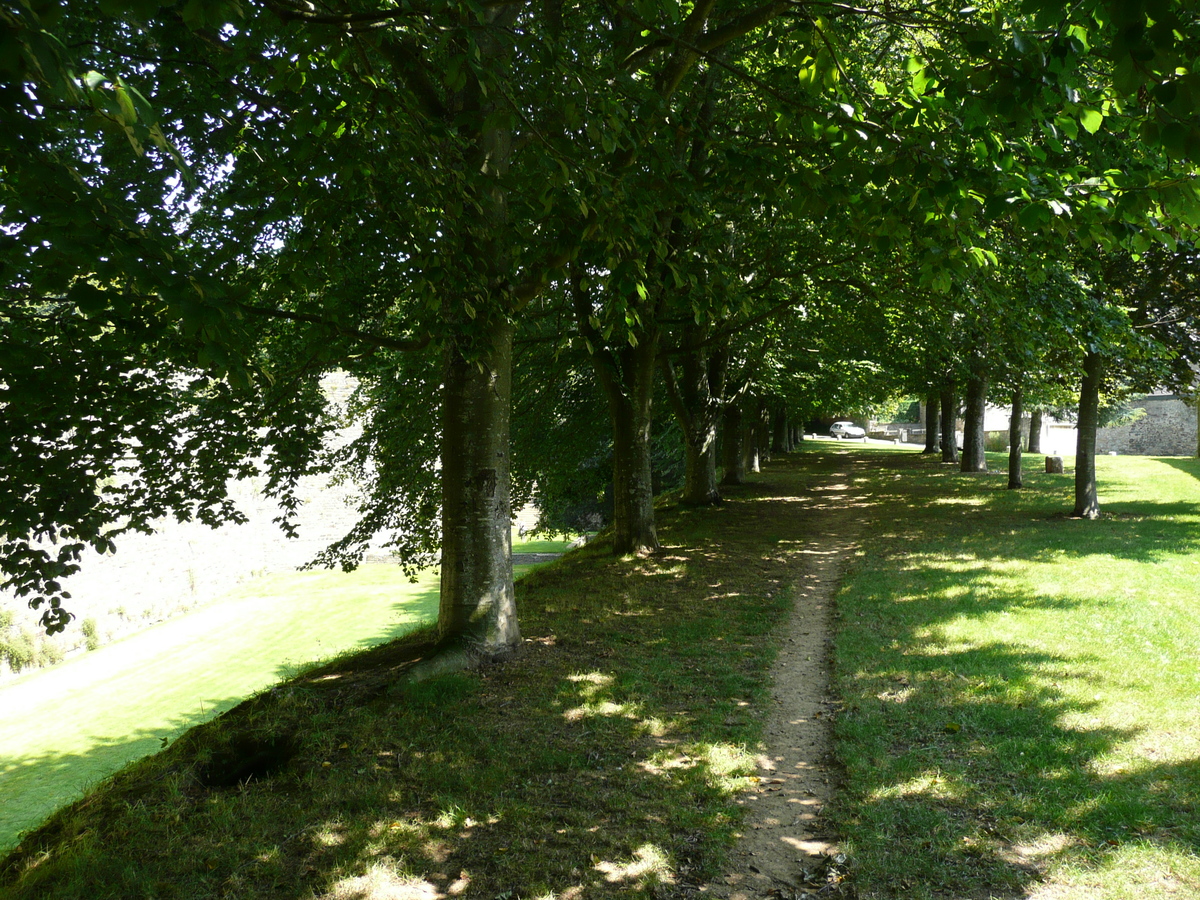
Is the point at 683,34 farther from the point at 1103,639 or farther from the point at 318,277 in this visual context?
the point at 1103,639

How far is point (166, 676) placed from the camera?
18.2 meters

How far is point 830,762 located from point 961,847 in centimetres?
125

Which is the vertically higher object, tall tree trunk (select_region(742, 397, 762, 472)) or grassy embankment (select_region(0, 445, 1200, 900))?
tall tree trunk (select_region(742, 397, 762, 472))

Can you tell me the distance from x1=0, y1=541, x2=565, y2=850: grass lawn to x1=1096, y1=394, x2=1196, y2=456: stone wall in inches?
1460

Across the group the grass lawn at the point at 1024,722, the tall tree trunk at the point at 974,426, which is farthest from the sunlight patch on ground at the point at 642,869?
the tall tree trunk at the point at 974,426

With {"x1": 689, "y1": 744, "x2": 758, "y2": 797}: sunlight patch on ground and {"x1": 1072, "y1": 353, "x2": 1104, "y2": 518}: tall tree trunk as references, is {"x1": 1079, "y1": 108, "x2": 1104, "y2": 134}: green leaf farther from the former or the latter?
{"x1": 1072, "y1": 353, "x2": 1104, "y2": 518}: tall tree trunk

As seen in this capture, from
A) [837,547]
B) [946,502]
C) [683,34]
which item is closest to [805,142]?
[683,34]

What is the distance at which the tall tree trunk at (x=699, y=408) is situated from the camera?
17016mm

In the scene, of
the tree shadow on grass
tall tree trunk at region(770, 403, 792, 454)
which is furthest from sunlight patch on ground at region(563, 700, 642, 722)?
tall tree trunk at region(770, 403, 792, 454)

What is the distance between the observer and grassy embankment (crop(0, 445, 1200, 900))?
4.08 meters

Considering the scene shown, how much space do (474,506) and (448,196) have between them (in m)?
2.79

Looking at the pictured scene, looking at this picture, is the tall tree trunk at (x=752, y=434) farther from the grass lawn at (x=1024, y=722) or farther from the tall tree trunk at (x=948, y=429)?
the grass lawn at (x=1024, y=722)

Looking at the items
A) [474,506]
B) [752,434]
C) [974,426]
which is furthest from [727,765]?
[752,434]

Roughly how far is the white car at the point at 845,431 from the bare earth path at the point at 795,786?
65214 mm
